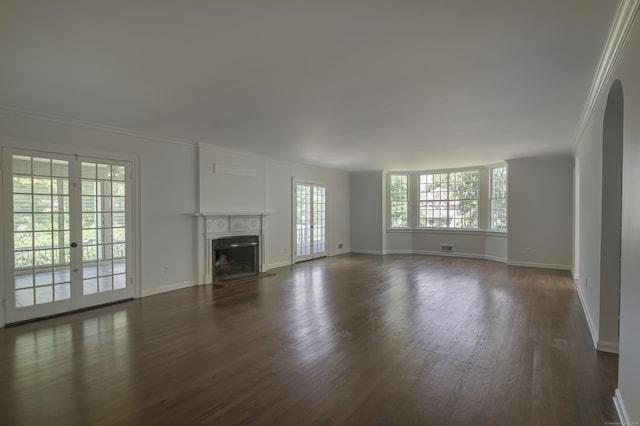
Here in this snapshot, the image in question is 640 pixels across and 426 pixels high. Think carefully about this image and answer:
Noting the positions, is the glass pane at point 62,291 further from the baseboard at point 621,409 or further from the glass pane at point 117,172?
the baseboard at point 621,409

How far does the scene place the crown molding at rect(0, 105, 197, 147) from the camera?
416cm

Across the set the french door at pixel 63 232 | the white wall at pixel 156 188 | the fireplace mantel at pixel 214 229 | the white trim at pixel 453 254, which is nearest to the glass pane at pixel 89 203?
the french door at pixel 63 232

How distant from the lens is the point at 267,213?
7.66 meters

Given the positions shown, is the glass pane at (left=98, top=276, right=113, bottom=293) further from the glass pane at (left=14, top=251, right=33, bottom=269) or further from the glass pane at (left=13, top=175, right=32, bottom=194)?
the glass pane at (left=13, top=175, right=32, bottom=194)

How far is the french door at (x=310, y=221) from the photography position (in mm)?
8928

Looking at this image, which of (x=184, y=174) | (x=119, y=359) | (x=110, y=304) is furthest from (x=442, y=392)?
(x=184, y=174)

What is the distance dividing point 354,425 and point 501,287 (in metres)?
4.79

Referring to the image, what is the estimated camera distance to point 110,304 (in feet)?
16.6

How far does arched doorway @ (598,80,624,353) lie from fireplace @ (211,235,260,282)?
5.68 meters

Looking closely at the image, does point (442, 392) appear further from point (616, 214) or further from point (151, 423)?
point (616, 214)

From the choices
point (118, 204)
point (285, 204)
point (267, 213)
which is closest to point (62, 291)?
point (118, 204)

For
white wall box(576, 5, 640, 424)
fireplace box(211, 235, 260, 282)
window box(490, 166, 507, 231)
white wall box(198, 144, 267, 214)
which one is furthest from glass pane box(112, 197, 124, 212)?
window box(490, 166, 507, 231)

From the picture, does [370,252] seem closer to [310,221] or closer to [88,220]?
[310,221]

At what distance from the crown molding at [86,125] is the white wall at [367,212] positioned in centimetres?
592
